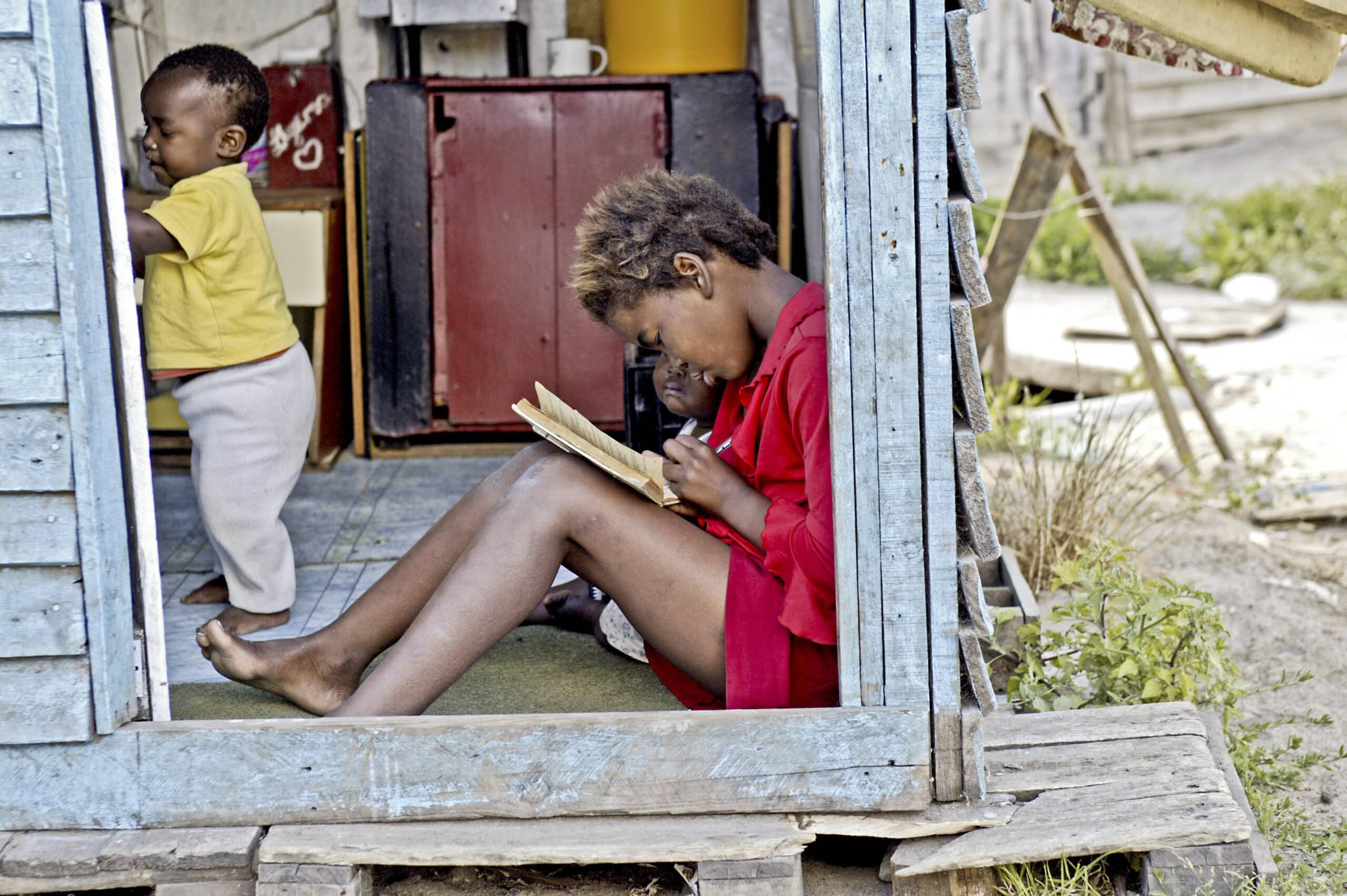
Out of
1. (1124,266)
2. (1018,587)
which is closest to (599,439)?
(1018,587)

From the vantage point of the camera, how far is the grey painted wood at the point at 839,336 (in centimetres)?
225

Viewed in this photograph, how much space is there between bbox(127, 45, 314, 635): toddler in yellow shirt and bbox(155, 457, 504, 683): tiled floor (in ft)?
0.54

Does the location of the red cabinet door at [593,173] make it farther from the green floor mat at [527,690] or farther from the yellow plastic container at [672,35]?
the green floor mat at [527,690]

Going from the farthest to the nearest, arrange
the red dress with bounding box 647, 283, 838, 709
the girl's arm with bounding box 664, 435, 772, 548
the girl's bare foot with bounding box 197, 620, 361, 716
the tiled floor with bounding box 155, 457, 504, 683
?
the tiled floor with bounding box 155, 457, 504, 683 < the girl's bare foot with bounding box 197, 620, 361, 716 < the girl's arm with bounding box 664, 435, 772, 548 < the red dress with bounding box 647, 283, 838, 709

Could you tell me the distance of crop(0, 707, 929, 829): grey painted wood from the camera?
2.44 metres

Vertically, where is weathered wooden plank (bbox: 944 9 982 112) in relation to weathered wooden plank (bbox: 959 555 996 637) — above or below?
above

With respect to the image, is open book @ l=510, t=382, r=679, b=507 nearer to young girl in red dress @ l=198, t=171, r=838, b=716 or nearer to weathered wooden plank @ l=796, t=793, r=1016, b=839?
young girl in red dress @ l=198, t=171, r=838, b=716

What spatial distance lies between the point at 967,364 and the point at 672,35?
3.08m

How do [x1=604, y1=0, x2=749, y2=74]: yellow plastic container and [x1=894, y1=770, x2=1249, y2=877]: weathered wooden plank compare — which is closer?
[x1=894, y1=770, x2=1249, y2=877]: weathered wooden plank

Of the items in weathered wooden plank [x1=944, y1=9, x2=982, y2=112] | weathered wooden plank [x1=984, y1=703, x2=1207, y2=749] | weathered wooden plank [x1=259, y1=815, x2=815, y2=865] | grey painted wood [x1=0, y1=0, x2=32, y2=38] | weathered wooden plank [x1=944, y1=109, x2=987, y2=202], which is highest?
grey painted wood [x1=0, y1=0, x2=32, y2=38]

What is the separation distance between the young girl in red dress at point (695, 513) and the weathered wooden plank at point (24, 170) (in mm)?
1001

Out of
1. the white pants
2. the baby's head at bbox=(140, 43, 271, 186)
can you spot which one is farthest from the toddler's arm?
the white pants

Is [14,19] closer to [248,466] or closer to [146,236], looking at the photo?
[146,236]

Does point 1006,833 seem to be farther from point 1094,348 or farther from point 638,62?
point 1094,348
